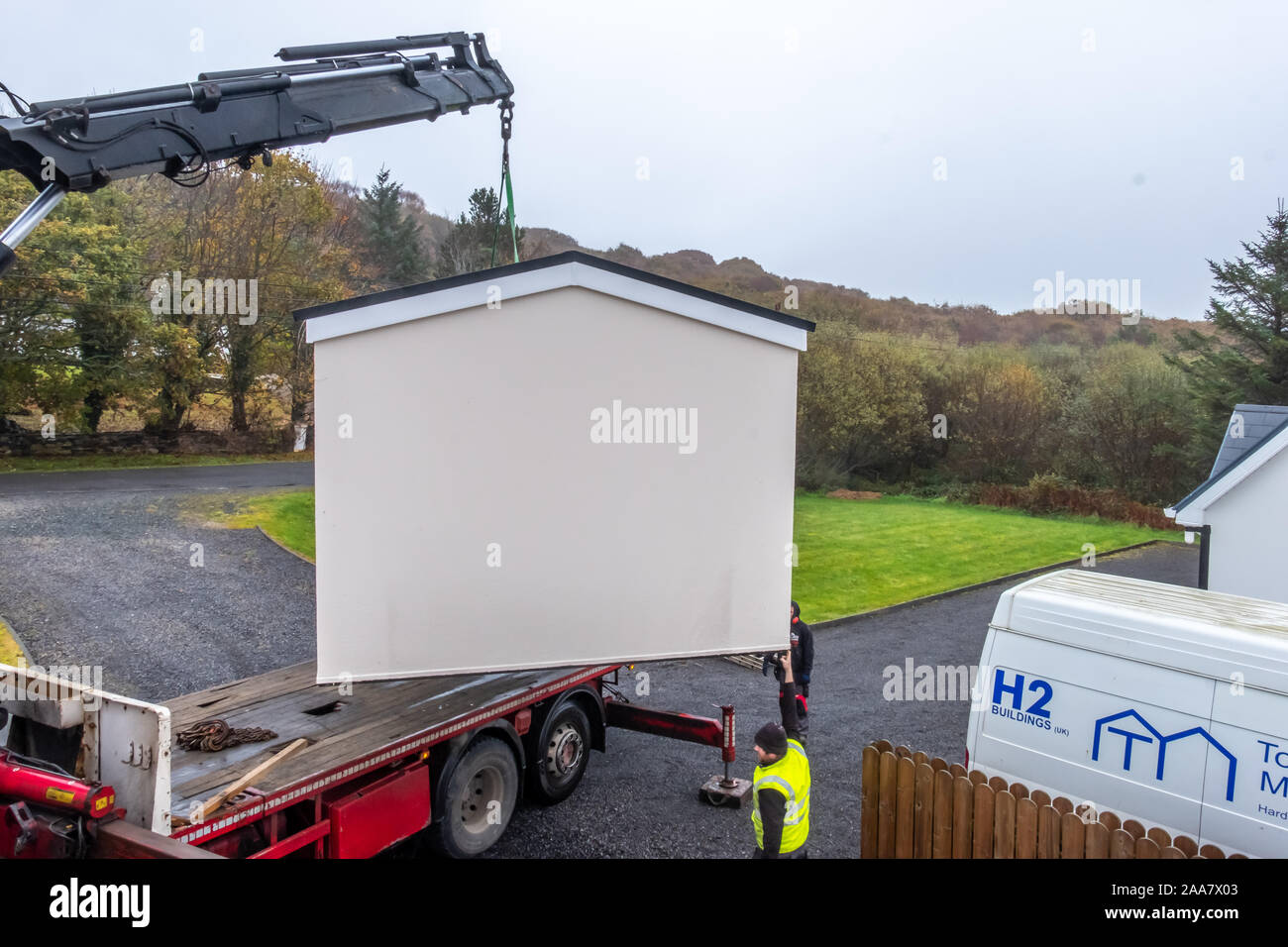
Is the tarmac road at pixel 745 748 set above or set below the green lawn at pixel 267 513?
below

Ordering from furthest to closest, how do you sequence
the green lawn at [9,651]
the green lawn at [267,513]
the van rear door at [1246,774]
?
the green lawn at [267,513], the green lawn at [9,651], the van rear door at [1246,774]

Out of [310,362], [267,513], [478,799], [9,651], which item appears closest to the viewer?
[478,799]

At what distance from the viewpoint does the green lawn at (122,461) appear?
2420 cm

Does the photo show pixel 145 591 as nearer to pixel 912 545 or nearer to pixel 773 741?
pixel 773 741

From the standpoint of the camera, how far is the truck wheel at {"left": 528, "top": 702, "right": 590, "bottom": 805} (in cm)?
755

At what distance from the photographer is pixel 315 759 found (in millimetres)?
5496

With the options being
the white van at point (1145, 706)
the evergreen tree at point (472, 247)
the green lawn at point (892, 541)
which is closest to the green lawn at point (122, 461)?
the green lawn at point (892, 541)

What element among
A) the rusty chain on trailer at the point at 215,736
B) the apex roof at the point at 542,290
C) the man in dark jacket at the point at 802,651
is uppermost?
the apex roof at the point at 542,290

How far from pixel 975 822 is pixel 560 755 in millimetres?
3804

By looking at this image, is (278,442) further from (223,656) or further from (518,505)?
(518,505)

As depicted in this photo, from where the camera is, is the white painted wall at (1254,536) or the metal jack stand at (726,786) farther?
the white painted wall at (1254,536)

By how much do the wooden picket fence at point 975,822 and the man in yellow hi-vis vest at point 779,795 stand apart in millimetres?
1442

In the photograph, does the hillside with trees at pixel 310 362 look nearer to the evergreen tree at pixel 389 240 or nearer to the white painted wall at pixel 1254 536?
the evergreen tree at pixel 389 240

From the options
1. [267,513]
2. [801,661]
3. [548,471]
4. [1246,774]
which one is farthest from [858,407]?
[548,471]
